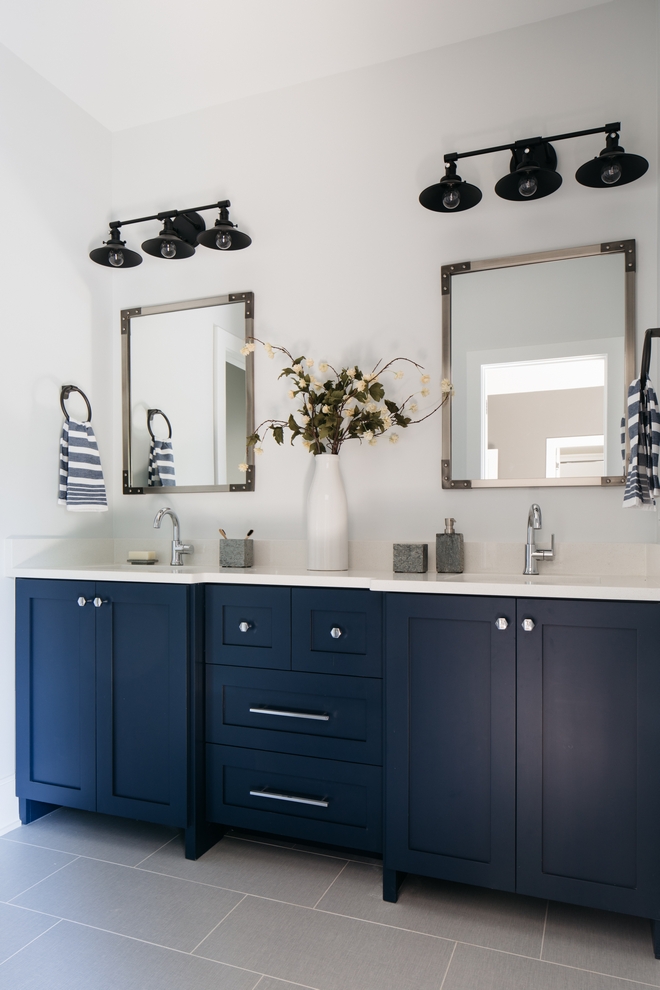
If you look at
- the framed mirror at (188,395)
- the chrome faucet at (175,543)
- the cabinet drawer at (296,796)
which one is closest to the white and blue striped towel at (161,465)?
the framed mirror at (188,395)

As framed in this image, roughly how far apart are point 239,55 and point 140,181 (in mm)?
710

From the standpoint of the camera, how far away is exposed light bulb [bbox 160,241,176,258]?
2.64 metres

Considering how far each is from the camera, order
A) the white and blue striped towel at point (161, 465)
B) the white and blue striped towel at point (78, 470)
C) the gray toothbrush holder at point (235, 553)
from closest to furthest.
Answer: the gray toothbrush holder at point (235, 553) < the white and blue striped towel at point (78, 470) < the white and blue striped towel at point (161, 465)

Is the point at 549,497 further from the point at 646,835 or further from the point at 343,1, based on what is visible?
the point at 343,1

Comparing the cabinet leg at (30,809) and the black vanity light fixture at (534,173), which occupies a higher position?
the black vanity light fixture at (534,173)

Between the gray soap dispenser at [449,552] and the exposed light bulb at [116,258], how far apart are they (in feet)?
5.53

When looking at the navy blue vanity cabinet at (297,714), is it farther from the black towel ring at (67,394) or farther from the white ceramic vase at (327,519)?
→ the black towel ring at (67,394)

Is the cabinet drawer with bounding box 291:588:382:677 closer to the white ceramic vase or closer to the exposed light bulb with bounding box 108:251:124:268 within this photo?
the white ceramic vase

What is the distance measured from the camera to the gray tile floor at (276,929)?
161 centimetres

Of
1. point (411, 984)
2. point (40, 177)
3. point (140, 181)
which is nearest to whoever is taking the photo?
point (411, 984)

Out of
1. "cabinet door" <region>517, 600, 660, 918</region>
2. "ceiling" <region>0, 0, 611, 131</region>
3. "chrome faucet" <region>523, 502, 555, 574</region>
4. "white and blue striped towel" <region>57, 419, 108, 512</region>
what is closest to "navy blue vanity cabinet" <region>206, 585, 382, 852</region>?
"cabinet door" <region>517, 600, 660, 918</region>

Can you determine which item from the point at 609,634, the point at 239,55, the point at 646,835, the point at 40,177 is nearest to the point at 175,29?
the point at 239,55

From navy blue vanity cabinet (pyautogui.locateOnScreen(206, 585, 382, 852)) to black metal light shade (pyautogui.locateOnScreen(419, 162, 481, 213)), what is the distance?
133 centimetres

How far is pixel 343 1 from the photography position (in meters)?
2.26
